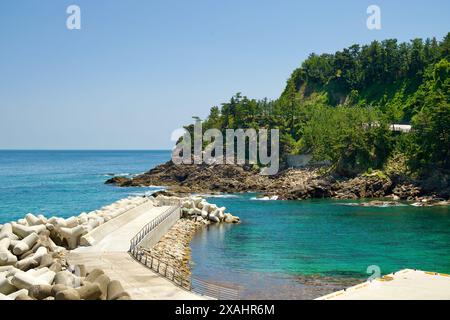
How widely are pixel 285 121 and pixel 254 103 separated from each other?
931 centimetres

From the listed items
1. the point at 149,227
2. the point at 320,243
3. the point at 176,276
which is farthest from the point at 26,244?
the point at 320,243

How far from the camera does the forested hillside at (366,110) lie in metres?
79.6

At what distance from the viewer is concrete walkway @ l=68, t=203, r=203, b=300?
67.1ft

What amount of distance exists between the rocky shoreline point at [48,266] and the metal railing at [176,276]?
132 inches

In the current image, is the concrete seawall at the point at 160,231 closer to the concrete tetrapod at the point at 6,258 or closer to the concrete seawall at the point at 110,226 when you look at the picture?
the concrete seawall at the point at 110,226

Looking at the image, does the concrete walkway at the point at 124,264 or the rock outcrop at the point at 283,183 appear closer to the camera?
the concrete walkway at the point at 124,264

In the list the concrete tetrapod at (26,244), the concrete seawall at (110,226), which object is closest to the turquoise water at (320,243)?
the concrete seawall at (110,226)

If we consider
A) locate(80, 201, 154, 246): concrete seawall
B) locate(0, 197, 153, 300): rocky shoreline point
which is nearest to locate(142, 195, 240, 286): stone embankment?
locate(80, 201, 154, 246): concrete seawall

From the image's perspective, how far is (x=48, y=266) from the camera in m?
25.0

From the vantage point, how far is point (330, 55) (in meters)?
159

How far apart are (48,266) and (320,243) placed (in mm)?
24402

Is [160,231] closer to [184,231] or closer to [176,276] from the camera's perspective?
[184,231]

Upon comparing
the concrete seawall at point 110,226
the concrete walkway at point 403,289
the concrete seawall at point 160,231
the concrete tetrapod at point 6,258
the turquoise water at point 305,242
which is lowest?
the turquoise water at point 305,242
